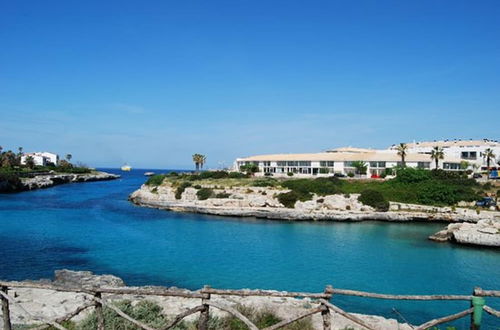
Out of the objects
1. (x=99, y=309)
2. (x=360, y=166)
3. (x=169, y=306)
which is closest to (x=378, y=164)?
(x=360, y=166)

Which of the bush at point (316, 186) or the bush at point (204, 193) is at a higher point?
the bush at point (316, 186)

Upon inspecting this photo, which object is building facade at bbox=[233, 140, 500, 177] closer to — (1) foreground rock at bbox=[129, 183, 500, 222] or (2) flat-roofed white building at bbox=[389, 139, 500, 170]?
(2) flat-roofed white building at bbox=[389, 139, 500, 170]

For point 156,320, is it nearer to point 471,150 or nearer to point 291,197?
point 291,197

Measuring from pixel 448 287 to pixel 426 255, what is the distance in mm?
7553

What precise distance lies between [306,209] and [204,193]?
14.9 metres

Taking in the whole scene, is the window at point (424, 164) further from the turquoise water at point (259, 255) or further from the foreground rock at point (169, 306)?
the foreground rock at point (169, 306)

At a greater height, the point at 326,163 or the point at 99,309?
the point at 326,163

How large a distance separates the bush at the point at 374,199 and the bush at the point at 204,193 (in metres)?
20.2

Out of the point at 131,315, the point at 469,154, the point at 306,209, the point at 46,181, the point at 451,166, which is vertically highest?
the point at 469,154

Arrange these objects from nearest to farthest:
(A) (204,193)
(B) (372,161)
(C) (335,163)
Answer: (A) (204,193)
(B) (372,161)
(C) (335,163)

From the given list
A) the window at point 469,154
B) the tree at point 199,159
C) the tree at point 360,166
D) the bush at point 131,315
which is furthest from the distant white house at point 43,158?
the bush at point 131,315

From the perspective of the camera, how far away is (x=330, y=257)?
1048 inches

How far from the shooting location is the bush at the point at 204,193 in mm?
51625

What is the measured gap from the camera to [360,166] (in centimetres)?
6638
